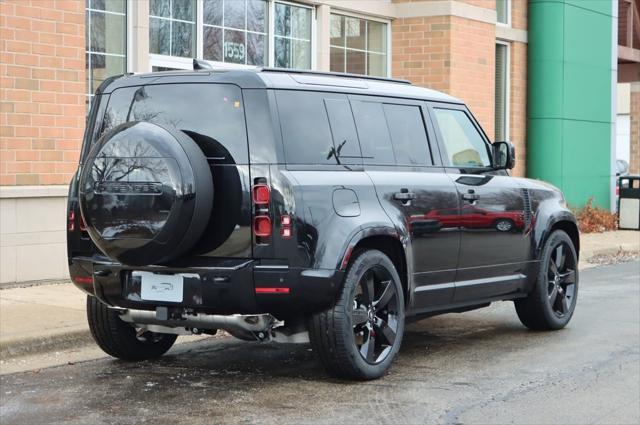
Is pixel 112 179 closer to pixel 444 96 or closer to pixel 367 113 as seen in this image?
pixel 367 113

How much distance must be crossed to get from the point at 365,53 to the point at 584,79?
5.58m

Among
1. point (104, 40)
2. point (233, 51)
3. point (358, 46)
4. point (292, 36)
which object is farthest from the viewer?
point (358, 46)

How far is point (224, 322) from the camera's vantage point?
6844mm

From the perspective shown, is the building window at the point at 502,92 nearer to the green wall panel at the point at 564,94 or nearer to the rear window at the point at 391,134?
the green wall panel at the point at 564,94

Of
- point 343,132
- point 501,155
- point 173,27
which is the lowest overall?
point 501,155

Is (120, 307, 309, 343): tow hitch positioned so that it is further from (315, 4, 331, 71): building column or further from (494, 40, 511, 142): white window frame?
(494, 40, 511, 142): white window frame

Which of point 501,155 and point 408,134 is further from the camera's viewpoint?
point 501,155

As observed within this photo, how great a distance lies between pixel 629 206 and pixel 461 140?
13.2 meters

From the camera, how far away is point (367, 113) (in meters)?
7.70

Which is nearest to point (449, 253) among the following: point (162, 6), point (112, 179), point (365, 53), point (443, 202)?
point (443, 202)

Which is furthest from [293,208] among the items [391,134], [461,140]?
[461,140]

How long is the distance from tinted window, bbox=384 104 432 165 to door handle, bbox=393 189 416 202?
0.30 meters

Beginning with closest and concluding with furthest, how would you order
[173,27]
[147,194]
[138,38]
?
[147,194], [138,38], [173,27]

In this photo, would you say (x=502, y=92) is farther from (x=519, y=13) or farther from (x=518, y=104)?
(x=519, y=13)
